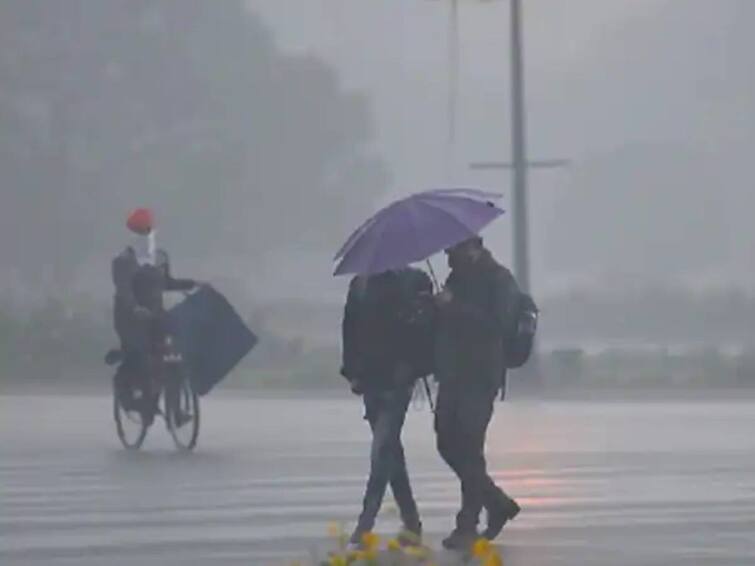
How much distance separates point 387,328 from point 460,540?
108cm

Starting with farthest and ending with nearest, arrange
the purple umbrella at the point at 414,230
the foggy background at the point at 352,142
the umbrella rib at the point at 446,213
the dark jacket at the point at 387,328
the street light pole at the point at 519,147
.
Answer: the foggy background at the point at 352,142, the street light pole at the point at 519,147, the dark jacket at the point at 387,328, the umbrella rib at the point at 446,213, the purple umbrella at the point at 414,230

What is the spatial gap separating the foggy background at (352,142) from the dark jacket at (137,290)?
2995 centimetres

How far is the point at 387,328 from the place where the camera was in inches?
596

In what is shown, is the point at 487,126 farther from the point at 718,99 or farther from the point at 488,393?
the point at 488,393

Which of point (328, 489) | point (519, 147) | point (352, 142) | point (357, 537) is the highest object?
point (357, 537)

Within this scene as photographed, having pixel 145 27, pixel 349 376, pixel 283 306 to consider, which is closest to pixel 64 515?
pixel 349 376

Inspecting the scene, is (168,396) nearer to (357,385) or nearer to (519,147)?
(357,385)

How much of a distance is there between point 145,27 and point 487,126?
858 cm

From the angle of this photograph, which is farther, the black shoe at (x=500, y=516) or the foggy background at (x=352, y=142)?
the foggy background at (x=352, y=142)

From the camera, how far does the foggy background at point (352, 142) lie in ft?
186

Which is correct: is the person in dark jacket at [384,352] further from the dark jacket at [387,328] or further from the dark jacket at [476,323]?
the dark jacket at [476,323]

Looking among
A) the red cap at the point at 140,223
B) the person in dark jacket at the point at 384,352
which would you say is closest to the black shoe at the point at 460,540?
the person in dark jacket at the point at 384,352

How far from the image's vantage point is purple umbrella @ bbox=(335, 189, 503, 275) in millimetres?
14766

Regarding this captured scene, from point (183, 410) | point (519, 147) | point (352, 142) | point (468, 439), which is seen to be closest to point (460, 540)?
point (468, 439)
